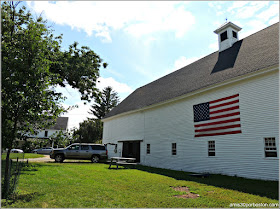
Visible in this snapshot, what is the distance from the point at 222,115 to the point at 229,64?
4.44 meters

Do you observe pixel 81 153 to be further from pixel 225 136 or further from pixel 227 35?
pixel 227 35

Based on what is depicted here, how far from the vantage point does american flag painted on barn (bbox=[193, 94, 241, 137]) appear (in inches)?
520

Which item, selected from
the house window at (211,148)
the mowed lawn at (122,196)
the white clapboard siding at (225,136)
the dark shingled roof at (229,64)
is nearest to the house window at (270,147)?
the white clapboard siding at (225,136)

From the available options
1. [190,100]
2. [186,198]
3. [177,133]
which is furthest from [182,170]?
[186,198]

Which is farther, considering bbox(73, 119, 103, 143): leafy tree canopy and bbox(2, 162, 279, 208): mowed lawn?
bbox(73, 119, 103, 143): leafy tree canopy

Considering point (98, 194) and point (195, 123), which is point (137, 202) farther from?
point (195, 123)

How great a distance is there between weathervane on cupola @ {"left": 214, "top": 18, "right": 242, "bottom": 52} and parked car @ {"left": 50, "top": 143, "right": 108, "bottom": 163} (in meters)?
15.5

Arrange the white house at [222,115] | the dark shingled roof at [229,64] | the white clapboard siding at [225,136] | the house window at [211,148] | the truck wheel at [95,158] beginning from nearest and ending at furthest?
the white clapboard siding at [225,136] < the white house at [222,115] < the dark shingled roof at [229,64] < the house window at [211,148] < the truck wheel at [95,158]

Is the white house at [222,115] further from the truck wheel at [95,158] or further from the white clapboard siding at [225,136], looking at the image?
the truck wheel at [95,158]

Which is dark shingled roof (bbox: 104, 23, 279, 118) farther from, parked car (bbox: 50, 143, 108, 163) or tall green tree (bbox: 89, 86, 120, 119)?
tall green tree (bbox: 89, 86, 120, 119)

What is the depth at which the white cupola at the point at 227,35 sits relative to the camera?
63.9 feet

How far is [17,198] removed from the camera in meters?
6.25

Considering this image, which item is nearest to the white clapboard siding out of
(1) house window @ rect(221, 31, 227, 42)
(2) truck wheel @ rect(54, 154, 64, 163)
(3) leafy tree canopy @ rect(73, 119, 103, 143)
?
(2) truck wheel @ rect(54, 154, 64, 163)

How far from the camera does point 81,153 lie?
68.5 feet
